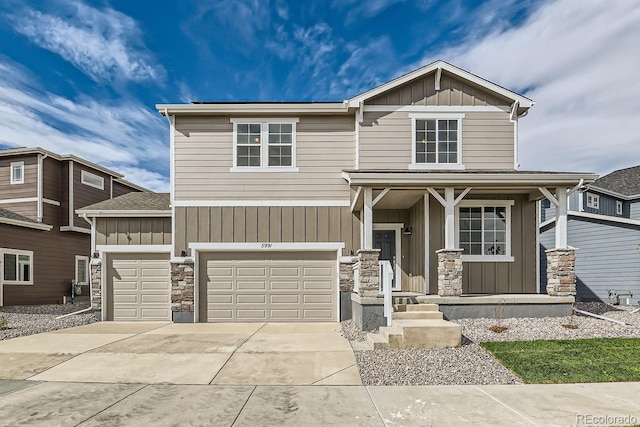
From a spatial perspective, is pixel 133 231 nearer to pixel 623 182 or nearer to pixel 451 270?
pixel 451 270

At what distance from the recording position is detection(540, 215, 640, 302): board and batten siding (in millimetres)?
12375

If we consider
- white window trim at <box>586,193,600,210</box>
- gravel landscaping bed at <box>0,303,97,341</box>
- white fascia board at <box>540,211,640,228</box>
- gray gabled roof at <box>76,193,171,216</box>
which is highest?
white window trim at <box>586,193,600,210</box>

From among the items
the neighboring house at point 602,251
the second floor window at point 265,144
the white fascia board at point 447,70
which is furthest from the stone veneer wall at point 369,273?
the neighboring house at point 602,251

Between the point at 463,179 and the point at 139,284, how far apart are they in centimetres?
929

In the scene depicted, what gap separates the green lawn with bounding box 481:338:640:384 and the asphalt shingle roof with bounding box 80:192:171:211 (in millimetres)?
9279

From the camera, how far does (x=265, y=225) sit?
10719mm

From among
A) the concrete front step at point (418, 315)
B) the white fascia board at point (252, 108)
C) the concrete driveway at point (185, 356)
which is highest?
the white fascia board at point (252, 108)

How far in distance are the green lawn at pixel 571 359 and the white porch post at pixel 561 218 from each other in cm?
254

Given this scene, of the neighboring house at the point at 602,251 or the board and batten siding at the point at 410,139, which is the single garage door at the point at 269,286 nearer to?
the board and batten siding at the point at 410,139

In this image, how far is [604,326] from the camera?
7.87 m

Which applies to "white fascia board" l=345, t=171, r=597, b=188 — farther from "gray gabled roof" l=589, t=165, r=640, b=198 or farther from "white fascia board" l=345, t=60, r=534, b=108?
"gray gabled roof" l=589, t=165, r=640, b=198

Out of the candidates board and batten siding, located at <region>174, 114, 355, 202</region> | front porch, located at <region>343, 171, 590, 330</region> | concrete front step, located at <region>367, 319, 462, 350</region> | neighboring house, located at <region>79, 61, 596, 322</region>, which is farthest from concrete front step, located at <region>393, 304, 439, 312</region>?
board and batten siding, located at <region>174, 114, 355, 202</region>

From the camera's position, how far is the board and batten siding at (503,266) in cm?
997

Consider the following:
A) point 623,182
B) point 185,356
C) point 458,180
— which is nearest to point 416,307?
point 458,180
